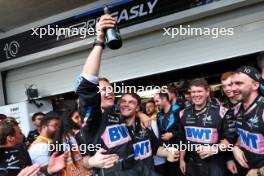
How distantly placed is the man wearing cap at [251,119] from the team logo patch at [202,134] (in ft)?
1.50

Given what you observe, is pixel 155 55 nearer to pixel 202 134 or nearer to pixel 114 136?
pixel 202 134

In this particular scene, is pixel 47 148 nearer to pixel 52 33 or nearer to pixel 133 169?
pixel 133 169

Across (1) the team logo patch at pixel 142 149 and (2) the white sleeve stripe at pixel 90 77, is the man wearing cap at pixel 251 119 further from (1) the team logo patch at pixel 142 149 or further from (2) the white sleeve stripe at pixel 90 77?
(2) the white sleeve stripe at pixel 90 77

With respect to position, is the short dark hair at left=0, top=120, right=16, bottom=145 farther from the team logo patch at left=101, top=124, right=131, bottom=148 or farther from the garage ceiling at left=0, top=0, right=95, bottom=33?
the garage ceiling at left=0, top=0, right=95, bottom=33

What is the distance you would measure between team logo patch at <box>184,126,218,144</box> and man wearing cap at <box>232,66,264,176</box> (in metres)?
0.46

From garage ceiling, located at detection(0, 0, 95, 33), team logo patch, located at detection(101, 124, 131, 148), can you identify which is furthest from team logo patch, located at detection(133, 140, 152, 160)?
garage ceiling, located at detection(0, 0, 95, 33)

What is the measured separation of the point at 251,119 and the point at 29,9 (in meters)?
5.18

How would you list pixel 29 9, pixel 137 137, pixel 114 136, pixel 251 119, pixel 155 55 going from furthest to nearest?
pixel 29 9 < pixel 155 55 < pixel 137 137 < pixel 251 119 < pixel 114 136

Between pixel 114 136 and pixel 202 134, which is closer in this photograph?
pixel 114 136

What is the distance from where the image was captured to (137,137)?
331cm

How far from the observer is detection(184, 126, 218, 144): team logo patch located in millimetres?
3439

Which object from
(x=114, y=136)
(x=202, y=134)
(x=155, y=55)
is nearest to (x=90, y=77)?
(x=114, y=136)

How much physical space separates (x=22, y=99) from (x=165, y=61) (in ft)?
12.7

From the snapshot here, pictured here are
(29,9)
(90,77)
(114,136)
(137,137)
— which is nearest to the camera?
(90,77)
